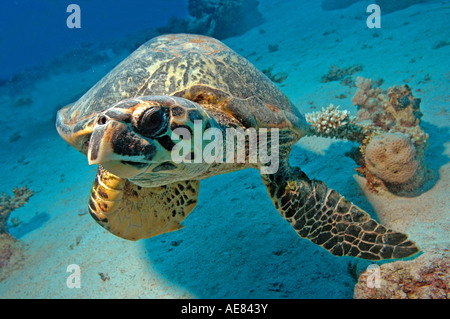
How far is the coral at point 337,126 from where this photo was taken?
13.2 ft

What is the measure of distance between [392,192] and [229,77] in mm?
2698

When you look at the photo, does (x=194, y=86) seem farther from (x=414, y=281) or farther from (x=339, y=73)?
(x=339, y=73)

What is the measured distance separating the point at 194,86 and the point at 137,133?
127 centimetres

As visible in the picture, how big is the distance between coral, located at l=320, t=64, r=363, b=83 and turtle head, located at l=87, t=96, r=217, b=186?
28.3 feet

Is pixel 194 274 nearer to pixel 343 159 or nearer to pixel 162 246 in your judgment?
pixel 162 246

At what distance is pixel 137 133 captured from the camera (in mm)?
1210

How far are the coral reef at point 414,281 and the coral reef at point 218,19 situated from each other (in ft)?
69.1

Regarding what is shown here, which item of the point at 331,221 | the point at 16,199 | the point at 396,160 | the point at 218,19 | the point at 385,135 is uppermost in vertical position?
the point at 218,19

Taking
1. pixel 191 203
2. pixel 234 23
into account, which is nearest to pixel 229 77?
pixel 191 203

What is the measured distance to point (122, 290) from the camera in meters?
3.03

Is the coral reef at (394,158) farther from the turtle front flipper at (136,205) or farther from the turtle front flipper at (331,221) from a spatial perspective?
the turtle front flipper at (136,205)

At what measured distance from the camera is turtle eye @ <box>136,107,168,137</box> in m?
1.19

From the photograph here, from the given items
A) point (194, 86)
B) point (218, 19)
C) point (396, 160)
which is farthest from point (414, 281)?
point (218, 19)
